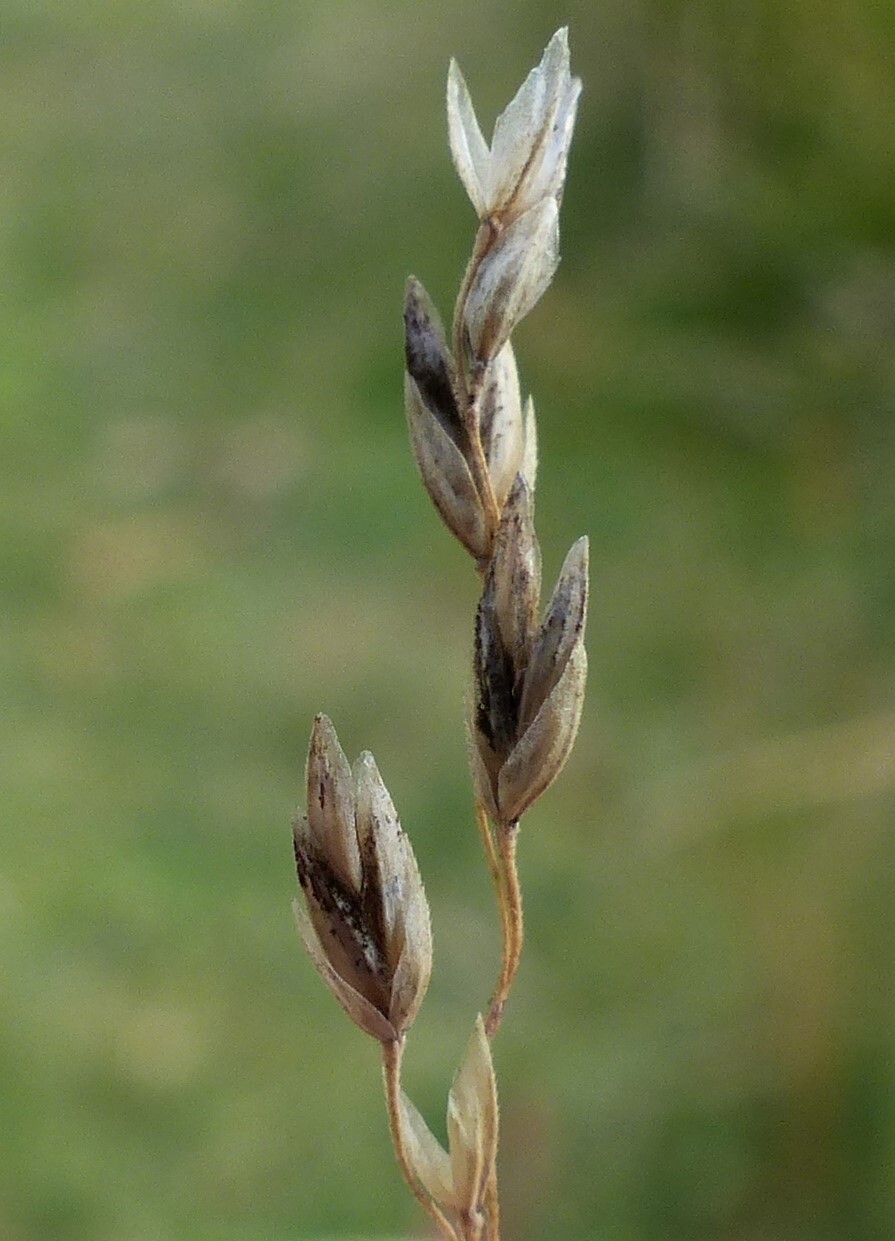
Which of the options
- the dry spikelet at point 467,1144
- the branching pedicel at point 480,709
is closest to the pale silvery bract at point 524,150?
the branching pedicel at point 480,709

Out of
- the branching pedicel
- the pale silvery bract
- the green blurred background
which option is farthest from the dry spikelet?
the green blurred background

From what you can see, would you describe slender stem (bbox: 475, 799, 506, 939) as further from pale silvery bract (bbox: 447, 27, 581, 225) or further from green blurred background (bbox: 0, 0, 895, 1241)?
green blurred background (bbox: 0, 0, 895, 1241)

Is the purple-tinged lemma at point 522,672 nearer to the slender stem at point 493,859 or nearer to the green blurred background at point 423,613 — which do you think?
the slender stem at point 493,859

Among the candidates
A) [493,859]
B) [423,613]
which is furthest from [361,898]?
[423,613]

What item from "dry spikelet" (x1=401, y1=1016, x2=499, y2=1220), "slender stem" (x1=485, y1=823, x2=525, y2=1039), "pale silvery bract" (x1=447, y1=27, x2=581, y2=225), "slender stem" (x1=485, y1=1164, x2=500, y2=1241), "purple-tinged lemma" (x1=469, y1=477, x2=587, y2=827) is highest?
"pale silvery bract" (x1=447, y1=27, x2=581, y2=225)

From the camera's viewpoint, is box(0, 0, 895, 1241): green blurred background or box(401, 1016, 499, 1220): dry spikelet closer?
box(401, 1016, 499, 1220): dry spikelet

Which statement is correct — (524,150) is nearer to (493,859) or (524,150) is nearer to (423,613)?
(493,859)
